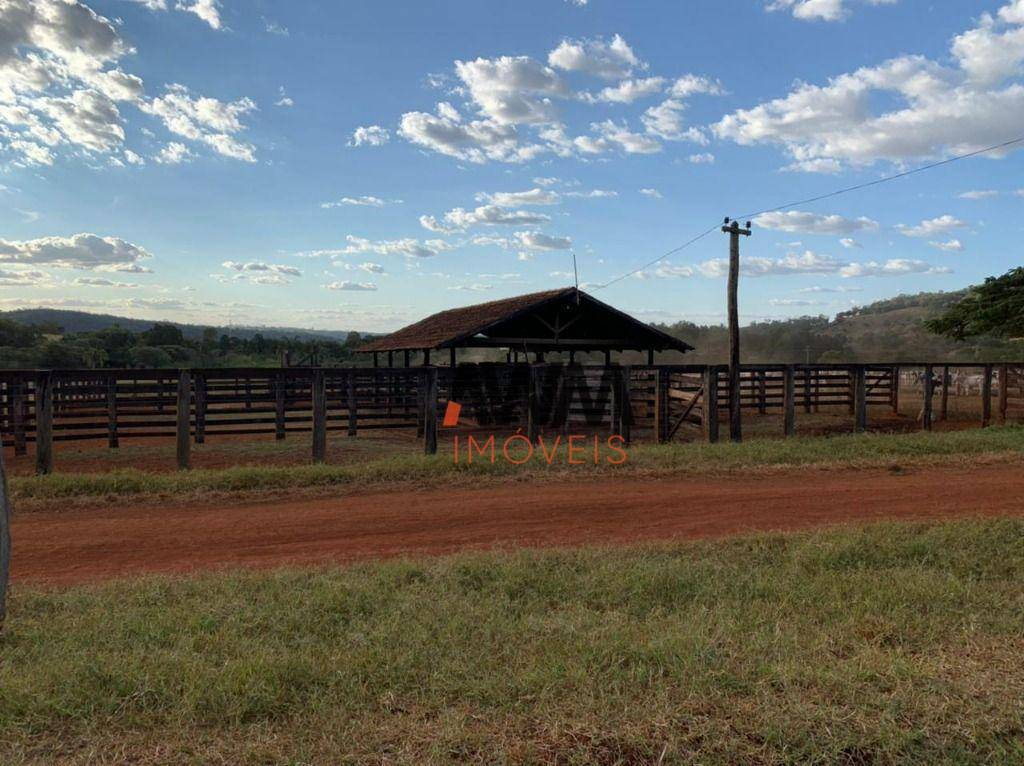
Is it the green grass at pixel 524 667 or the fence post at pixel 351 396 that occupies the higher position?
the fence post at pixel 351 396

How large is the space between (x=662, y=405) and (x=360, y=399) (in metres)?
6.50

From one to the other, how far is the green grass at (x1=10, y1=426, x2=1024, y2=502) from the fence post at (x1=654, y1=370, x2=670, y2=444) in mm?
2123

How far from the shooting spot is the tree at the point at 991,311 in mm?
20297

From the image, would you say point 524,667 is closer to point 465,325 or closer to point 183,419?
point 183,419

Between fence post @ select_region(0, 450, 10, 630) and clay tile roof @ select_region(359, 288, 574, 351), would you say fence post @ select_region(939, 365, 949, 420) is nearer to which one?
clay tile roof @ select_region(359, 288, 574, 351)

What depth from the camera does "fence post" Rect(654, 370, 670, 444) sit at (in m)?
14.7

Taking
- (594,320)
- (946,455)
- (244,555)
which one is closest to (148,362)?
(594,320)

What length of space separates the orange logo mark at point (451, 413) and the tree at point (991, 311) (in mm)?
16589

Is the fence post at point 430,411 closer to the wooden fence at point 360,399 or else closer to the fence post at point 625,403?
the wooden fence at point 360,399

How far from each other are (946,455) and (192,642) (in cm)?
1235

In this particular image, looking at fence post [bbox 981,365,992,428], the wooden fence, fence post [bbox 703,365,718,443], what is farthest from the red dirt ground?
fence post [bbox 981,365,992,428]

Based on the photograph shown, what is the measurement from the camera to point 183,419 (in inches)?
446

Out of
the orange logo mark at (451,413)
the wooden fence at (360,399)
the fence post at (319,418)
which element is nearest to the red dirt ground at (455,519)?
the fence post at (319,418)

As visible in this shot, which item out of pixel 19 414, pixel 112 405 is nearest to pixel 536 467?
pixel 112 405
